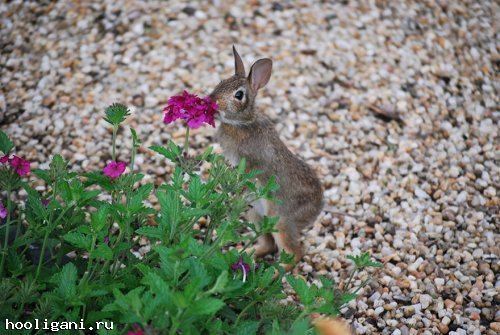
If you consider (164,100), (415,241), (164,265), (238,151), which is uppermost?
(164,265)

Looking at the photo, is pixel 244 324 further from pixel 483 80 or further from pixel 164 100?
pixel 483 80

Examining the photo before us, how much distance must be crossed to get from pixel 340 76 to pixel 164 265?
149 inches

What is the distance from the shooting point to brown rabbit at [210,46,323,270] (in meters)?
4.36

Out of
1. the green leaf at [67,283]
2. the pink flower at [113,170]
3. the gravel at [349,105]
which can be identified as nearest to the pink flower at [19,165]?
the pink flower at [113,170]

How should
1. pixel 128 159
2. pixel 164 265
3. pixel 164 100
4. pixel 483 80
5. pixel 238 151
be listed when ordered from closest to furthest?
pixel 164 265, pixel 238 151, pixel 128 159, pixel 164 100, pixel 483 80

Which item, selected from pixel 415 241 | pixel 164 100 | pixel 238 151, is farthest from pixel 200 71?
pixel 415 241

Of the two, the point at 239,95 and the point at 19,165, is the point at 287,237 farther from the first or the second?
the point at 19,165

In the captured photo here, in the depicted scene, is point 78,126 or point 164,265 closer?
point 164,265

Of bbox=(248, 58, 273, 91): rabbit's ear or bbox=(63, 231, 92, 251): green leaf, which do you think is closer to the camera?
bbox=(63, 231, 92, 251): green leaf

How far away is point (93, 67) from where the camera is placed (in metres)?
6.18

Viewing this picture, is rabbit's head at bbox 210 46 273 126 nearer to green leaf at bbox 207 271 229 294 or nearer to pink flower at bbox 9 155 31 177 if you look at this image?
pink flower at bbox 9 155 31 177

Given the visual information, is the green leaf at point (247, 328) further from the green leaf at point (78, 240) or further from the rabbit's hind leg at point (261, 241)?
the rabbit's hind leg at point (261, 241)

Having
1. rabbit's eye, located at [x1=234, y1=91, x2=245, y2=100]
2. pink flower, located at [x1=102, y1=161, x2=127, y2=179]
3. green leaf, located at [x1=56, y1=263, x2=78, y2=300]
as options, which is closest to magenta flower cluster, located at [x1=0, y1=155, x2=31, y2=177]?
pink flower, located at [x1=102, y1=161, x2=127, y2=179]

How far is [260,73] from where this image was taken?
14.6ft
